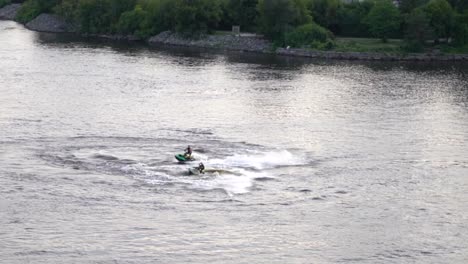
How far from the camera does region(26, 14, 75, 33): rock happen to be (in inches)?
3536

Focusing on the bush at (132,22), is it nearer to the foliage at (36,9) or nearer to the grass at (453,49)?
the foliage at (36,9)

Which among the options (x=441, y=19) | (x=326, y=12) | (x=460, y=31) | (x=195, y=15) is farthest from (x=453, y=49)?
(x=195, y=15)

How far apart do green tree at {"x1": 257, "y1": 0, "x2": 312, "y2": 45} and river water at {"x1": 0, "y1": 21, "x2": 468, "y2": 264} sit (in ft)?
66.0

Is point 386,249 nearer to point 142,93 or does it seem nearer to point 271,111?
point 271,111

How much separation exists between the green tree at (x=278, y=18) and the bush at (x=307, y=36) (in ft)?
3.64

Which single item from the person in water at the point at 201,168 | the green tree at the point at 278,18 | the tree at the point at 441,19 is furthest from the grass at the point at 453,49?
the person in water at the point at 201,168

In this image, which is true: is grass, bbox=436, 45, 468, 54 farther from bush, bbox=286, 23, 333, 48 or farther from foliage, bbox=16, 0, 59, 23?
foliage, bbox=16, 0, 59, 23

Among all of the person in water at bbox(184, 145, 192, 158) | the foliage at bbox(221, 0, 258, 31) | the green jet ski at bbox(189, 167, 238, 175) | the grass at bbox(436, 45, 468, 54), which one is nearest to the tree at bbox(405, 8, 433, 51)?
the grass at bbox(436, 45, 468, 54)

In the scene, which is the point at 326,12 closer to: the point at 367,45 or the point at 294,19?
the point at 294,19

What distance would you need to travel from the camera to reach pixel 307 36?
76.1m

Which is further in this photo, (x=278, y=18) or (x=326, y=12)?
(x=326, y=12)

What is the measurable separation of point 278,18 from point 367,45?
8.74m

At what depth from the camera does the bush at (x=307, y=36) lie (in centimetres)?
7556

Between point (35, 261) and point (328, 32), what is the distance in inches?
2248
